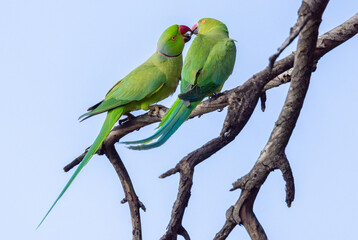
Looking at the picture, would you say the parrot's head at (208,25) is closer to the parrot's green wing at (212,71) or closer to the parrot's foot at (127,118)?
the parrot's green wing at (212,71)

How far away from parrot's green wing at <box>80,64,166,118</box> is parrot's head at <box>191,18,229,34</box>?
39 centimetres

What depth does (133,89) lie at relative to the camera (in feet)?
11.6

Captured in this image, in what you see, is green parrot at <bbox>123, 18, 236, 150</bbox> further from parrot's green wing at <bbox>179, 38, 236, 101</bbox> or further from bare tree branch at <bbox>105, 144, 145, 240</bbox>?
bare tree branch at <bbox>105, 144, 145, 240</bbox>

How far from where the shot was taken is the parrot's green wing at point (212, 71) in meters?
2.92

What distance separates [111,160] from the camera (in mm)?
3773

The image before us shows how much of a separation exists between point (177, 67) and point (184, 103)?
0.87 metres

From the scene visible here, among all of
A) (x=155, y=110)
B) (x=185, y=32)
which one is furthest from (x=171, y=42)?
(x=155, y=110)

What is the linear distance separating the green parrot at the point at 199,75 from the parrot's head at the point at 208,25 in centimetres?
6

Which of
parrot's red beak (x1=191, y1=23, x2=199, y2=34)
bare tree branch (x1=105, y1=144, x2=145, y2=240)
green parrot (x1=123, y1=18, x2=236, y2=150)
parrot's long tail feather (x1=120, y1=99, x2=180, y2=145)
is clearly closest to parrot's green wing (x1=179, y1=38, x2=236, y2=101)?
green parrot (x1=123, y1=18, x2=236, y2=150)

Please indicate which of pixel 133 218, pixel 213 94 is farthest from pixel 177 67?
pixel 133 218

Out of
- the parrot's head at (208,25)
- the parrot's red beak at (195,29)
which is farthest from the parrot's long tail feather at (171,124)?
the parrot's red beak at (195,29)

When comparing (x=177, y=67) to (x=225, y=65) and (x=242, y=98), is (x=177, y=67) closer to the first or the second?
(x=225, y=65)

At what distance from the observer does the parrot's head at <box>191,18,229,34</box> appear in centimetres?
350

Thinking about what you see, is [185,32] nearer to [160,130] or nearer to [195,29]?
[195,29]
